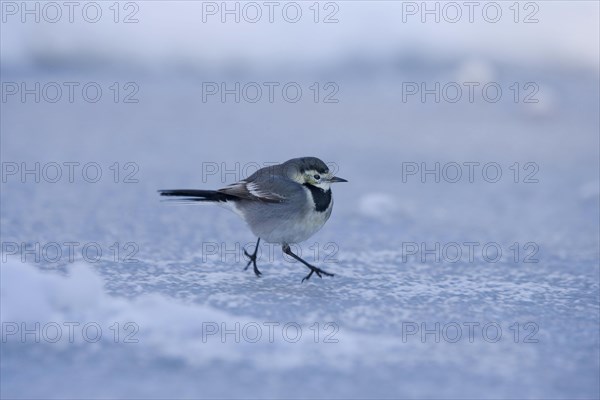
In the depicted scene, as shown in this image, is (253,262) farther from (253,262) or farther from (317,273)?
(317,273)

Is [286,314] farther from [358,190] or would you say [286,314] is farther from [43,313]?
[358,190]

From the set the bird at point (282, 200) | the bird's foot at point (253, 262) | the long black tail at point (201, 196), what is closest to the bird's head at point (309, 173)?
the bird at point (282, 200)

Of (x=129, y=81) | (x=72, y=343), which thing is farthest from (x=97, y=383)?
(x=129, y=81)

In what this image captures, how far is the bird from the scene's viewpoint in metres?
4.52

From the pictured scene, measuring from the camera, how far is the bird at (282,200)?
452 centimetres

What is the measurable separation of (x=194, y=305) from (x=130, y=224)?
1.64m

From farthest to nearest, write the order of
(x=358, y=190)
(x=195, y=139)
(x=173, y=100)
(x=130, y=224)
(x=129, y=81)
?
(x=129, y=81) → (x=173, y=100) → (x=195, y=139) → (x=358, y=190) → (x=130, y=224)

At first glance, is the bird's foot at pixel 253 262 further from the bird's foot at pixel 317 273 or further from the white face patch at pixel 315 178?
the white face patch at pixel 315 178

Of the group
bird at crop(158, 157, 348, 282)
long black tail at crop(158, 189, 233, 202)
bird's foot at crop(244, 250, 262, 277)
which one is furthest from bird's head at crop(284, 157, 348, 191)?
bird's foot at crop(244, 250, 262, 277)

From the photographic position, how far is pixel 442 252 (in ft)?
15.8

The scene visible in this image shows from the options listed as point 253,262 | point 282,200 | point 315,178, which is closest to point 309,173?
point 315,178

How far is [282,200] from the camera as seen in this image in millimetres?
4551

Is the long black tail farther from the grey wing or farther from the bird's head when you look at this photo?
the bird's head

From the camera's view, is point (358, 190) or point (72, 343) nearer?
point (72, 343)
